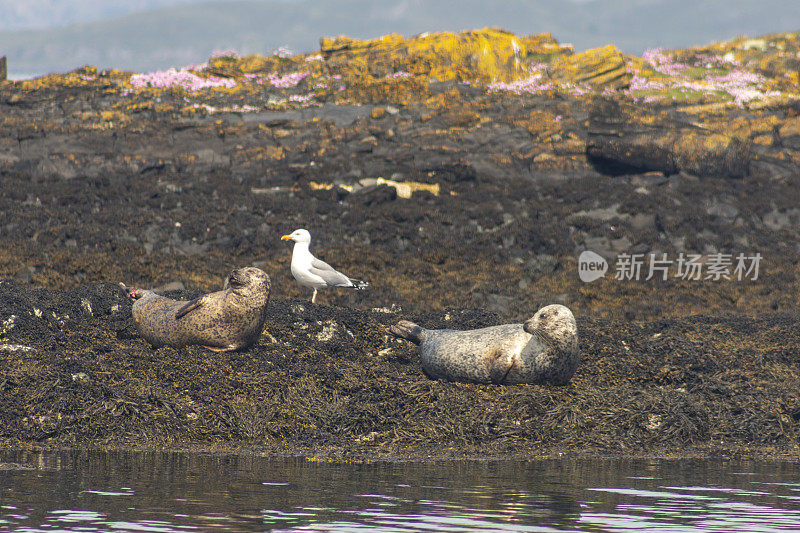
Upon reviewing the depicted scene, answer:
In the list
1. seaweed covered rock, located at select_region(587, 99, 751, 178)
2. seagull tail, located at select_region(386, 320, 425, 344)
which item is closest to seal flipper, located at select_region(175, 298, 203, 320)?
seagull tail, located at select_region(386, 320, 425, 344)

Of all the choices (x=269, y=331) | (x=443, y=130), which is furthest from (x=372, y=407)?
(x=443, y=130)

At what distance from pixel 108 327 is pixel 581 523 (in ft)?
25.6

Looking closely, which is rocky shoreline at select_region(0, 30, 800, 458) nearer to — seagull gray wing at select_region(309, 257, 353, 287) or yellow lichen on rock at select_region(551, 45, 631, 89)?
yellow lichen on rock at select_region(551, 45, 631, 89)

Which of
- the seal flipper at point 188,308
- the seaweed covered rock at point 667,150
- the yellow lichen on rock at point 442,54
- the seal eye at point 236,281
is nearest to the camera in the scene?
the seal flipper at point 188,308

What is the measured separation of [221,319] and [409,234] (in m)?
15.8

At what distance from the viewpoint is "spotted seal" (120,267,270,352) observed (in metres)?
10.7

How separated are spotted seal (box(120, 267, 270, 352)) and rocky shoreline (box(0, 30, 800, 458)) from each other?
1.17 feet

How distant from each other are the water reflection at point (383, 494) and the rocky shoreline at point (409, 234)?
77 centimetres

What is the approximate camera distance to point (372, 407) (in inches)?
361

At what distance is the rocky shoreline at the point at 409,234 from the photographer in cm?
912

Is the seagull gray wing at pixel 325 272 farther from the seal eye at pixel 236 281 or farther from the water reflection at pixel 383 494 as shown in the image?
the water reflection at pixel 383 494

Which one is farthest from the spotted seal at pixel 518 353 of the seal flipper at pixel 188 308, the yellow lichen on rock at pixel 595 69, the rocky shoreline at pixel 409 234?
the yellow lichen on rock at pixel 595 69

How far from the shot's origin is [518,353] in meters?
9.93

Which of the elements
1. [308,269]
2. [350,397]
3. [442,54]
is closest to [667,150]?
[442,54]
